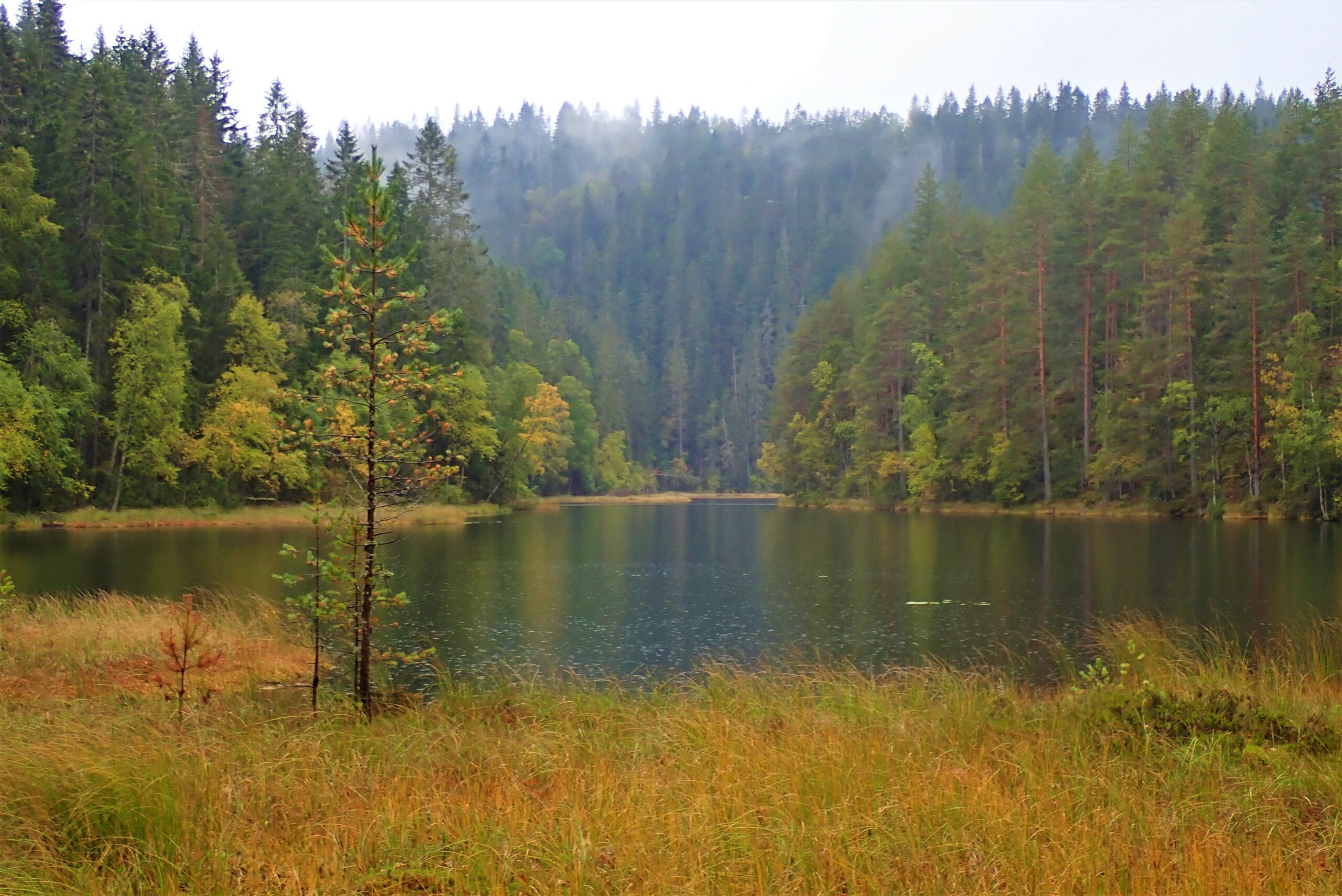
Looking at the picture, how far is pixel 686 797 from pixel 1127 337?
6574 cm

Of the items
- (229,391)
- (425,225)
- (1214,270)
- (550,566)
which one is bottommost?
(550,566)

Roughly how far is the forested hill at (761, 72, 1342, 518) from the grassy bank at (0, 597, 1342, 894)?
4543cm

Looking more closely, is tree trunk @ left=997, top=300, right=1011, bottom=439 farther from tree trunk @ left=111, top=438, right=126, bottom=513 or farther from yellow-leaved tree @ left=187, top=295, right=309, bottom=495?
tree trunk @ left=111, top=438, right=126, bottom=513

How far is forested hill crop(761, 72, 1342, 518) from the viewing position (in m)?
52.5

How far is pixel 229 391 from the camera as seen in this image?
56625 millimetres

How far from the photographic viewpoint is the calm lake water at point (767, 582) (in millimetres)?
20969

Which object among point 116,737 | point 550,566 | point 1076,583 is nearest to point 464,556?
point 550,566

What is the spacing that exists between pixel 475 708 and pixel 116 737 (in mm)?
3694

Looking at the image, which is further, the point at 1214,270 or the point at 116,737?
the point at 1214,270

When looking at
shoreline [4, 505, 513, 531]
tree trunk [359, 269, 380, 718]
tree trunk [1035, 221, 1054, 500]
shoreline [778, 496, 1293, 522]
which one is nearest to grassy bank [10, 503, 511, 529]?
shoreline [4, 505, 513, 531]

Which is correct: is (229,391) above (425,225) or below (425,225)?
below

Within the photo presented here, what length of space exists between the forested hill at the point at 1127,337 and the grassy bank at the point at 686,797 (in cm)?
4543

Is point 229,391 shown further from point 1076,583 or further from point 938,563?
point 1076,583

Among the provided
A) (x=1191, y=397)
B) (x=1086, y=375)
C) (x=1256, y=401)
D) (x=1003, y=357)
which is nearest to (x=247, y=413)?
(x=1003, y=357)
